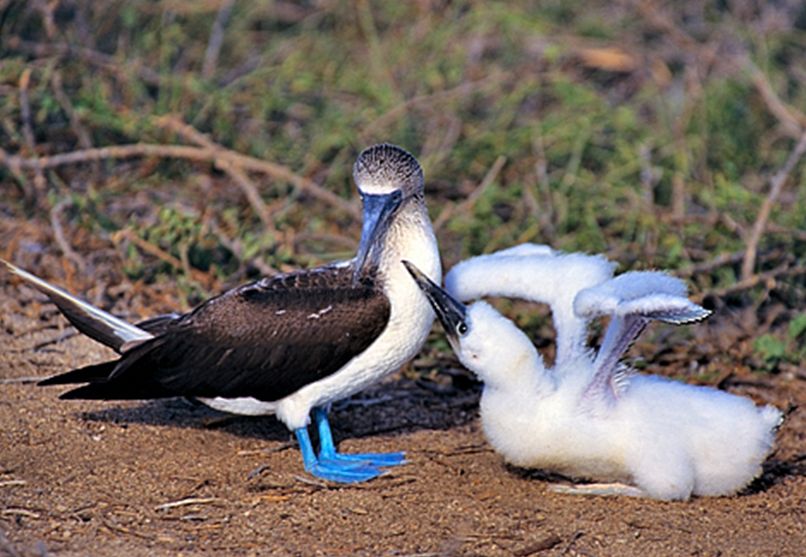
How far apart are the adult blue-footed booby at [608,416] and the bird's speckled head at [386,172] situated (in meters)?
0.45

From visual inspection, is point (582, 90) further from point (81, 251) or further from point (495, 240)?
point (81, 251)

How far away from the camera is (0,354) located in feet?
20.2

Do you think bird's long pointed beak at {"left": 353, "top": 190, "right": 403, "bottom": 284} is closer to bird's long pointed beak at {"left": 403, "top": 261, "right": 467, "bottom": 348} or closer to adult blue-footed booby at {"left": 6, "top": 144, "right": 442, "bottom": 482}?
adult blue-footed booby at {"left": 6, "top": 144, "right": 442, "bottom": 482}

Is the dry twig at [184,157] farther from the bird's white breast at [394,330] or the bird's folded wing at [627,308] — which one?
the bird's folded wing at [627,308]

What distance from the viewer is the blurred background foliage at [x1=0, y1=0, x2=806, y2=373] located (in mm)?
7262

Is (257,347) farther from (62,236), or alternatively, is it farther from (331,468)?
(62,236)

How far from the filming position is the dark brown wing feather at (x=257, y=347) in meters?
5.24

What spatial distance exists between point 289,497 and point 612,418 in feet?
4.27

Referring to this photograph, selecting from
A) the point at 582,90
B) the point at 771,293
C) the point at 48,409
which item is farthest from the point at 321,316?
the point at 582,90

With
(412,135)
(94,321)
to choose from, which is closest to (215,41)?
(412,135)

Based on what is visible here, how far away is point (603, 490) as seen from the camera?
16.9 feet

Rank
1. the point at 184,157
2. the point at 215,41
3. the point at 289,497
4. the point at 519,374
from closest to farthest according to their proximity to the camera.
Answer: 1. the point at 289,497
2. the point at 519,374
3. the point at 184,157
4. the point at 215,41

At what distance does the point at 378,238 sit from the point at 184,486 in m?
1.29

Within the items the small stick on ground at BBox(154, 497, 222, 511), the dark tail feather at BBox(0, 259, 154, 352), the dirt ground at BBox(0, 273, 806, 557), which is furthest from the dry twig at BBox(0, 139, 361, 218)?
the small stick on ground at BBox(154, 497, 222, 511)
